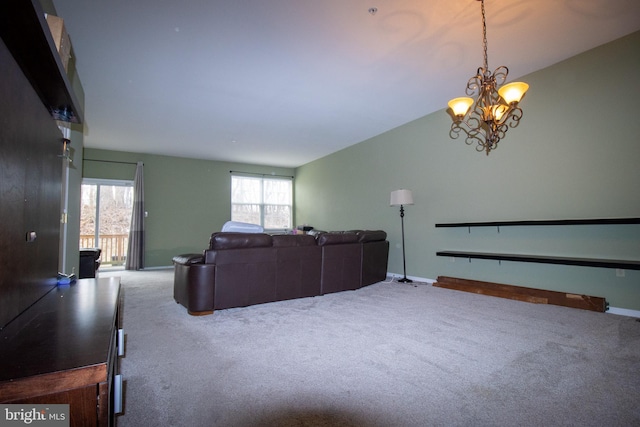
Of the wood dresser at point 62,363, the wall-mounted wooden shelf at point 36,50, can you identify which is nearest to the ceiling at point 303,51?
the wall-mounted wooden shelf at point 36,50

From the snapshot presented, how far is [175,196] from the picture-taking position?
720cm

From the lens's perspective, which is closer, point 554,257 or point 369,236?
point 554,257

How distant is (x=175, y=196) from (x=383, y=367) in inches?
270

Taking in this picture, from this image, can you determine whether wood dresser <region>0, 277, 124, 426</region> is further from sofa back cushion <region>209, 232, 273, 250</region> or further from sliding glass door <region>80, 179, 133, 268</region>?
sliding glass door <region>80, 179, 133, 268</region>

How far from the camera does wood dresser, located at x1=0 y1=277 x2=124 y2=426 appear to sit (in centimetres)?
60

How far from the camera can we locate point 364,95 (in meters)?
4.04

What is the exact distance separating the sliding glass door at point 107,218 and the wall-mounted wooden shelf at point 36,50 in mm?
6117

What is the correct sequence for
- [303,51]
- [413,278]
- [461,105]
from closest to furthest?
[461,105] < [303,51] < [413,278]

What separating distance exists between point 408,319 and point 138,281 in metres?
4.62

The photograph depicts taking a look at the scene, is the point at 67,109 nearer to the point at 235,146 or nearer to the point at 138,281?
the point at 138,281

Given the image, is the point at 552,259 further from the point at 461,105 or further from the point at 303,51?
the point at 303,51

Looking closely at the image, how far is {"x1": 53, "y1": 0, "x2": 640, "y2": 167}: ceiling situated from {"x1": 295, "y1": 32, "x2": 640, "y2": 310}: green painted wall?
0.37 m

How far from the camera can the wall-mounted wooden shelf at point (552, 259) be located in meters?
2.69

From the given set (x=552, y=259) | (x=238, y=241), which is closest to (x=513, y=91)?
(x=552, y=259)
